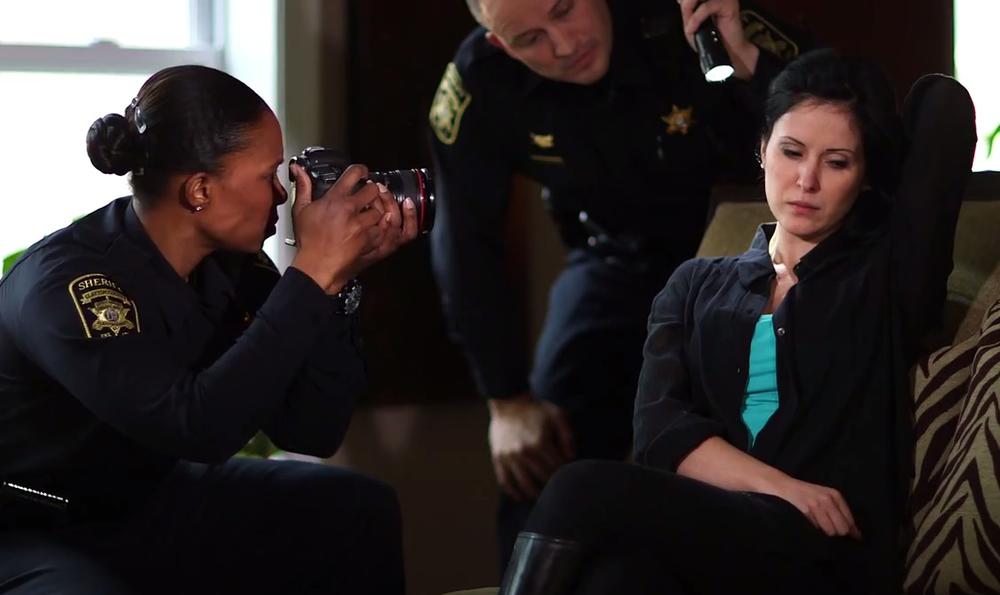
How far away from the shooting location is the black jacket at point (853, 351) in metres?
1.54

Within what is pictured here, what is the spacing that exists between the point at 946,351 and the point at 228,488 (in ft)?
2.97

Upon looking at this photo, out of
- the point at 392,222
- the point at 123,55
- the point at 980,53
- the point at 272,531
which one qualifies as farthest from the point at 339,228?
the point at 980,53

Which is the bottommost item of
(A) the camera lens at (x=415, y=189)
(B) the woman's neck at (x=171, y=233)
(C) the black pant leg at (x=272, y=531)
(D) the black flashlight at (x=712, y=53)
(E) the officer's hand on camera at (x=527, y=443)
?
(E) the officer's hand on camera at (x=527, y=443)

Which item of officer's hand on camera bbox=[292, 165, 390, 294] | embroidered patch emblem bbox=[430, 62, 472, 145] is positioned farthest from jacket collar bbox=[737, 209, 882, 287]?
embroidered patch emblem bbox=[430, 62, 472, 145]

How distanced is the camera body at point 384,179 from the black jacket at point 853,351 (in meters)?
0.35

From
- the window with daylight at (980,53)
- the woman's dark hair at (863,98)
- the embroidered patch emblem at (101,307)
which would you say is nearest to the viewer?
the embroidered patch emblem at (101,307)

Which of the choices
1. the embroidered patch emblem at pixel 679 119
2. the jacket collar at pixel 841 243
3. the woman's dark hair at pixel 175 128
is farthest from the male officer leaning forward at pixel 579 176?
the woman's dark hair at pixel 175 128

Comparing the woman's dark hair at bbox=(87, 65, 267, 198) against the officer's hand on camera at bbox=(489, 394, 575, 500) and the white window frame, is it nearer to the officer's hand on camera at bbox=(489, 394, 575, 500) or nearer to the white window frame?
the officer's hand on camera at bbox=(489, 394, 575, 500)

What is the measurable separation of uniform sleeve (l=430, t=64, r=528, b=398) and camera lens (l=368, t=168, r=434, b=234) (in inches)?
25.7

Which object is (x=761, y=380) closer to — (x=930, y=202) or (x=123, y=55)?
(x=930, y=202)

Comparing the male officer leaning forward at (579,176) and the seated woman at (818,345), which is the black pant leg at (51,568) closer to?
the seated woman at (818,345)

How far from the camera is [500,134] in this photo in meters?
2.29

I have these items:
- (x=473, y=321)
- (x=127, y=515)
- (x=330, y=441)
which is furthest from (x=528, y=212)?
(x=127, y=515)

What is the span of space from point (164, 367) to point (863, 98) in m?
0.87
